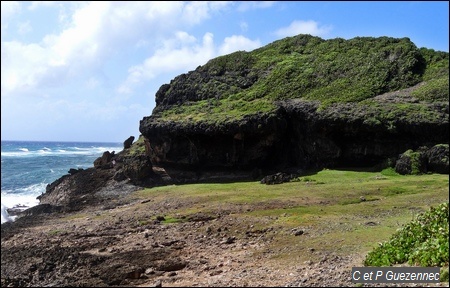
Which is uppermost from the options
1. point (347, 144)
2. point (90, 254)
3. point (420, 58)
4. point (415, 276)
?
point (420, 58)

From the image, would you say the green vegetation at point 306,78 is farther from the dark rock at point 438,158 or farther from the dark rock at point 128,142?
the dark rock at point 128,142

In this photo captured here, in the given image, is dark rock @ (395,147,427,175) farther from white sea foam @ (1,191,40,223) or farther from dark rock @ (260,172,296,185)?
white sea foam @ (1,191,40,223)

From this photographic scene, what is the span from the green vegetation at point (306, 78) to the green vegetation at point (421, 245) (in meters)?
22.9

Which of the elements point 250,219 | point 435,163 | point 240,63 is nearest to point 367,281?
point 250,219

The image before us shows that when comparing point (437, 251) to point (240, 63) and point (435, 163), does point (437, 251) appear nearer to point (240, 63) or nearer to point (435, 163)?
point (435, 163)

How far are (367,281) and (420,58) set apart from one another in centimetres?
3791

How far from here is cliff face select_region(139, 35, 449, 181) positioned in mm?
35438

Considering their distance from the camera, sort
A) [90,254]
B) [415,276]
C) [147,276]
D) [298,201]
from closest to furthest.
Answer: [415,276] → [147,276] → [90,254] → [298,201]

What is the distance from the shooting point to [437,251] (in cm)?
1093

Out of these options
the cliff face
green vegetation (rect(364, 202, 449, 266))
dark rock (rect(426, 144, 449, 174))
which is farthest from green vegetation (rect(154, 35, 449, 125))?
green vegetation (rect(364, 202, 449, 266))

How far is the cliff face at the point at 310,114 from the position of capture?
35.4 metres

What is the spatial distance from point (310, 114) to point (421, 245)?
28032 mm

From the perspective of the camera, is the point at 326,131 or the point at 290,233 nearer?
the point at 290,233

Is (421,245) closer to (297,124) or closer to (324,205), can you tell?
(324,205)
